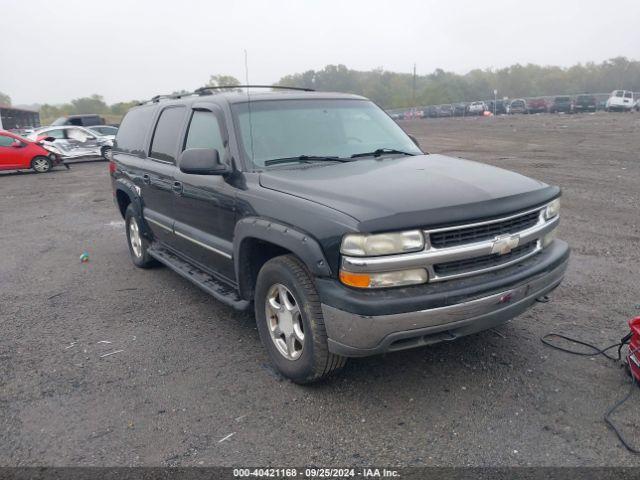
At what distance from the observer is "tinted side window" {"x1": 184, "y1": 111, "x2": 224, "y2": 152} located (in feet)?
13.5

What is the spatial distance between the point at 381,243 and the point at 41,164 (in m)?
18.7

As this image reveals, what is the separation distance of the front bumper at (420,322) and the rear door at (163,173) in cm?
254

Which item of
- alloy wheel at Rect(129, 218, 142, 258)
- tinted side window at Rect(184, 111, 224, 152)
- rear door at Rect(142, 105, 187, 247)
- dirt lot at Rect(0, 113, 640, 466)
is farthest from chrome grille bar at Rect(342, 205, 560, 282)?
alloy wheel at Rect(129, 218, 142, 258)

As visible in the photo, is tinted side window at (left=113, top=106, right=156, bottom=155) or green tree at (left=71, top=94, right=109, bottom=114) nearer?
tinted side window at (left=113, top=106, right=156, bottom=155)

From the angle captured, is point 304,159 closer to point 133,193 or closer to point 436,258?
point 436,258

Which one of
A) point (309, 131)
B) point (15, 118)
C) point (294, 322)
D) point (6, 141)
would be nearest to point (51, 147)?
point (6, 141)

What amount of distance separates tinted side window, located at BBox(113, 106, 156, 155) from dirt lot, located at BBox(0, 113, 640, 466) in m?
1.50

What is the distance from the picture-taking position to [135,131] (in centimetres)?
597

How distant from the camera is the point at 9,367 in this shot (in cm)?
387

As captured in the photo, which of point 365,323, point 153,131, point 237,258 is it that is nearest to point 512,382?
point 365,323

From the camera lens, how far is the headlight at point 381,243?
278 cm

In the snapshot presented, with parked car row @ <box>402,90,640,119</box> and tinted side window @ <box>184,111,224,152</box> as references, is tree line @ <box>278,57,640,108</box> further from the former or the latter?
tinted side window @ <box>184,111,224,152</box>

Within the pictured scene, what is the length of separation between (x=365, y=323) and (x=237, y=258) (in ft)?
4.34

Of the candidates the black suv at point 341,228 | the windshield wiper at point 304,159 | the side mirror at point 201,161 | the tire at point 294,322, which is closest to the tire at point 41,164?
the black suv at point 341,228
